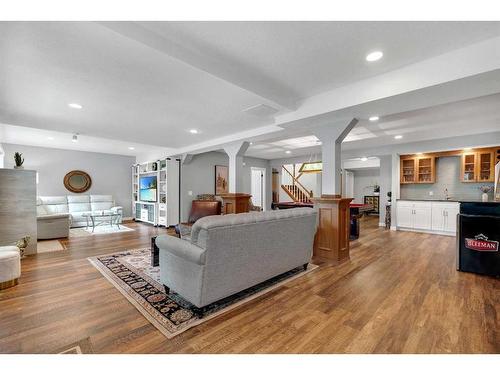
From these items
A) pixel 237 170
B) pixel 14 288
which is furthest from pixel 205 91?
pixel 14 288

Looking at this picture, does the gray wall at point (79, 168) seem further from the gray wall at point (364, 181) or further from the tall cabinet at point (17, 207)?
the gray wall at point (364, 181)

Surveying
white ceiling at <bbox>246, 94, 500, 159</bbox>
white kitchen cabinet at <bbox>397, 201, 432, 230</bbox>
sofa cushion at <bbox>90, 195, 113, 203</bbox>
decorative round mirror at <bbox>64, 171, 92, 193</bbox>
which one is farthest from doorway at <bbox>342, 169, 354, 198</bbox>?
decorative round mirror at <bbox>64, 171, 92, 193</bbox>

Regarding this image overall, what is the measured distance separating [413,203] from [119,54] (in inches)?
289

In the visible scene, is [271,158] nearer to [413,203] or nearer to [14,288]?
[413,203]

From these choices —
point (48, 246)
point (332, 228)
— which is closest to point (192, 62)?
point (332, 228)

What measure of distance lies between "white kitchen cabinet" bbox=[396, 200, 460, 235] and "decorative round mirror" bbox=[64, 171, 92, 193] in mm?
10215

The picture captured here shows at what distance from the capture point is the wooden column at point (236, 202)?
18.5ft

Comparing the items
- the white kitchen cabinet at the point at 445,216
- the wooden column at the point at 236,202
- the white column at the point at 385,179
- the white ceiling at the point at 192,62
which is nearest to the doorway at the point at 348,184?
the white column at the point at 385,179

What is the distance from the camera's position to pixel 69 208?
284 inches

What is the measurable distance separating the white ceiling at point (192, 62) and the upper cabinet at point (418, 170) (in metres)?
2.52

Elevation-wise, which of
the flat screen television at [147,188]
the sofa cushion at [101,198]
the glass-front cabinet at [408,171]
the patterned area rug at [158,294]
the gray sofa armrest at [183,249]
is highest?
the glass-front cabinet at [408,171]

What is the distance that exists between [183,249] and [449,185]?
7329 mm

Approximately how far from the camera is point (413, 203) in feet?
20.7

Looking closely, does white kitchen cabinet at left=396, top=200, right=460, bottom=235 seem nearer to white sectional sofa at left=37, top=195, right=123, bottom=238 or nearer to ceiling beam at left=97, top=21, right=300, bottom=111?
ceiling beam at left=97, top=21, right=300, bottom=111
